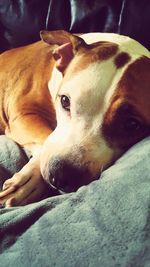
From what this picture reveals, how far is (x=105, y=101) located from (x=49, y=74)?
0.58 metres

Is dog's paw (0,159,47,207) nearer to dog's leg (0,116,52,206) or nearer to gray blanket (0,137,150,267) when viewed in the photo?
dog's leg (0,116,52,206)

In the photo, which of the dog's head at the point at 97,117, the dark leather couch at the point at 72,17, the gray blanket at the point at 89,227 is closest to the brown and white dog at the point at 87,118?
the dog's head at the point at 97,117

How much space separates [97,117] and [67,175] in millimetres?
214

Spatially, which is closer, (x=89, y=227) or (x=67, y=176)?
(x=89, y=227)

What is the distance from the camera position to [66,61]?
5.17 feet

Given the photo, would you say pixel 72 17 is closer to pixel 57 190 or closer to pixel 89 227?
pixel 57 190

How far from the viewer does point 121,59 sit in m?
1.41

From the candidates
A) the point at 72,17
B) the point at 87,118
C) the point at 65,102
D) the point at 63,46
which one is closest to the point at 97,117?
the point at 87,118

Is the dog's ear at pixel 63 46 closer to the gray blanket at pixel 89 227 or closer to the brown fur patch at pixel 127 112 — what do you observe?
the brown fur patch at pixel 127 112

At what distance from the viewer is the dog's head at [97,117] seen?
1228mm

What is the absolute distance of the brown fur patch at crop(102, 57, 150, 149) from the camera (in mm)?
1294

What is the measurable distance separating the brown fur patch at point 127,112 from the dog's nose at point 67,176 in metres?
0.16

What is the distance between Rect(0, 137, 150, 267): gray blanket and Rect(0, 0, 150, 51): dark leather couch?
3.23 ft

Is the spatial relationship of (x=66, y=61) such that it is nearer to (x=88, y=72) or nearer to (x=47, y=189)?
(x=88, y=72)
